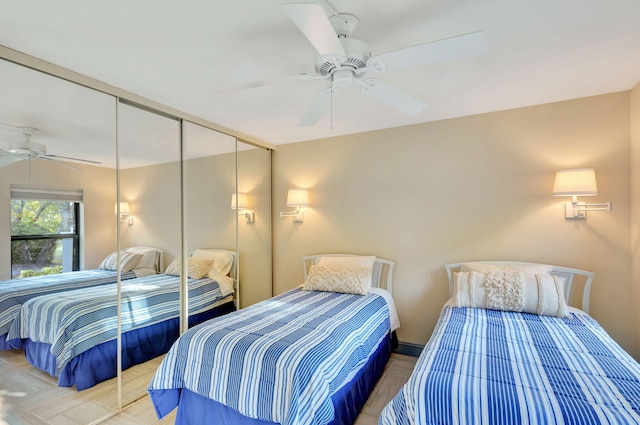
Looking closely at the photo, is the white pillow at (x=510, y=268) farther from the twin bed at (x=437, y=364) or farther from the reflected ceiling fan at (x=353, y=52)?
the reflected ceiling fan at (x=353, y=52)

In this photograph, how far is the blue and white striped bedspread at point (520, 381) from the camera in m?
1.25

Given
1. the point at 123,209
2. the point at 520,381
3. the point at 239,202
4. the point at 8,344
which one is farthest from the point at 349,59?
the point at 8,344

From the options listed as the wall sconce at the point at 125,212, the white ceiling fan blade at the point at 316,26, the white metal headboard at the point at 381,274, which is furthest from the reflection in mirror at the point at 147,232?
the white metal headboard at the point at 381,274

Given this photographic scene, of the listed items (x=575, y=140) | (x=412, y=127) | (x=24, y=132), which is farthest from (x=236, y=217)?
(x=575, y=140)

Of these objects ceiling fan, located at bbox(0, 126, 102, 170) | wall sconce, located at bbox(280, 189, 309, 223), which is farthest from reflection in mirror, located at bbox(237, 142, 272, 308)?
ceiling fan, located at bbox(0, 126, 102, 170)

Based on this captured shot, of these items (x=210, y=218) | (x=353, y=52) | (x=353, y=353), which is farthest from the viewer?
(x=210, y=218)

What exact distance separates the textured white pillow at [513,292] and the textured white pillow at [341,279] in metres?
0.82

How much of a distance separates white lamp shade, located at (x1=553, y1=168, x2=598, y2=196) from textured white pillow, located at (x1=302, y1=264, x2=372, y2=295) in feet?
5.95

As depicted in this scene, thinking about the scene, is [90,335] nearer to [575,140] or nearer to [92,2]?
[92,2]

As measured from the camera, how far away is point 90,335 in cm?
231

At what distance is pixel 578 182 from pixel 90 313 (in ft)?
12.8

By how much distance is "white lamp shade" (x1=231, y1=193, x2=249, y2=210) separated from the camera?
3441mm

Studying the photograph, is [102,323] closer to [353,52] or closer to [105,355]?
[105,355]

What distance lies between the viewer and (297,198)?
373 cm
